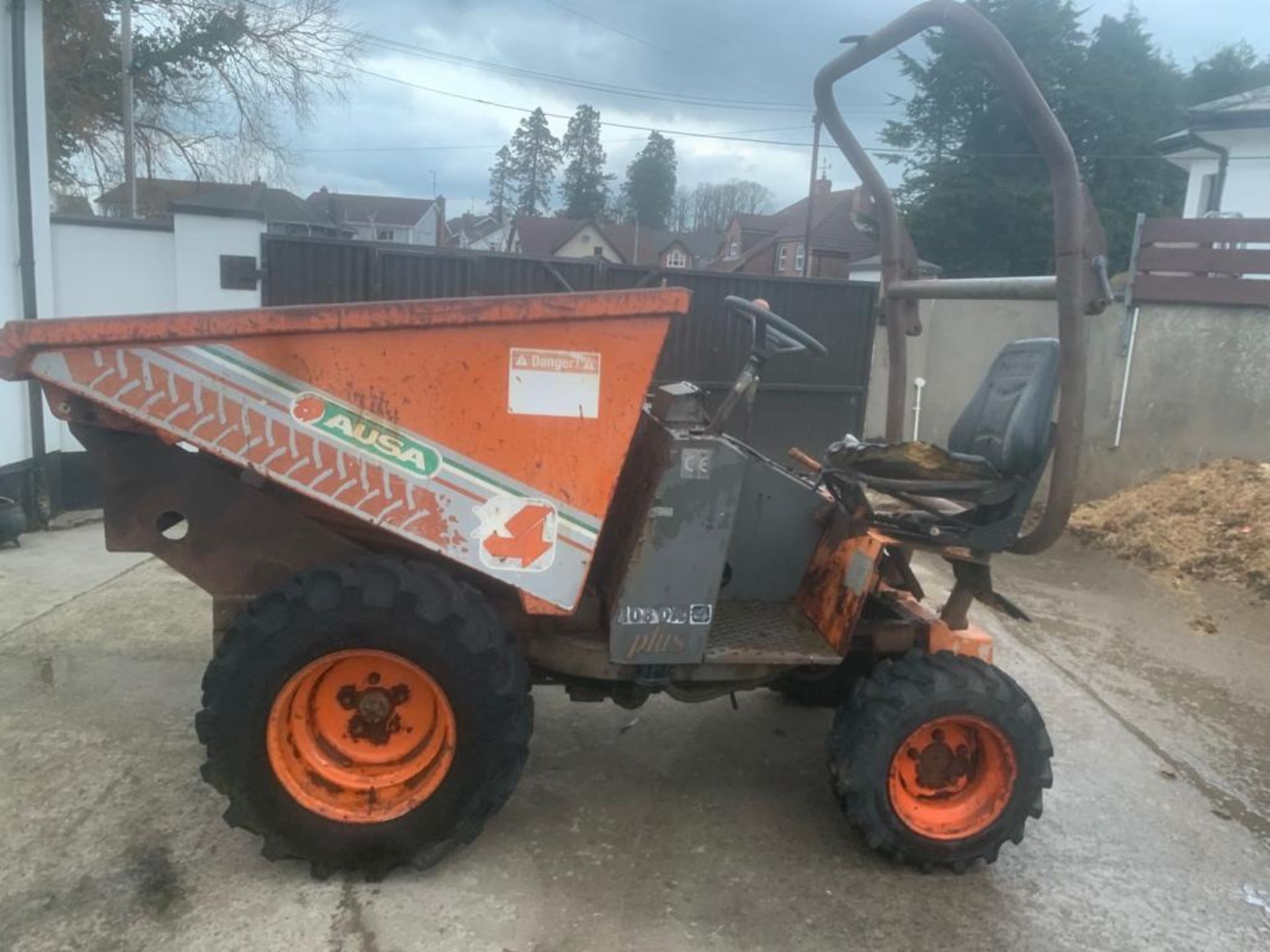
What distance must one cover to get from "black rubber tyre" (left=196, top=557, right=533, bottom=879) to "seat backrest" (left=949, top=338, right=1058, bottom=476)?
1.71 meters

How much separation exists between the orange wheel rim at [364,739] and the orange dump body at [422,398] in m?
0.49

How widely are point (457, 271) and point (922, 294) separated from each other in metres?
5.51

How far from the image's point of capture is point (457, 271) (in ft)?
27.7

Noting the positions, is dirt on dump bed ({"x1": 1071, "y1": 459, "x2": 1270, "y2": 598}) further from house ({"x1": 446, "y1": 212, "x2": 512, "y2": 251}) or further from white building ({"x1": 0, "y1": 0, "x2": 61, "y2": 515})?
house ({"x1": 446, "y1": 212, "x2": 512, "y2": 251})

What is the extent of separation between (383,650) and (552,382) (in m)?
0.90

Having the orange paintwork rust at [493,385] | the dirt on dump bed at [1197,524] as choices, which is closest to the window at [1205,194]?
the dirt on dump bed at [1197,524]

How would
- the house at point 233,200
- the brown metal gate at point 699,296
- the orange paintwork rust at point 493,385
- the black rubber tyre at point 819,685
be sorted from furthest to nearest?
the house at point 233,200
the brown metal gate at point 699,296
the black rubber tyre at point 819,685
the orange paintwork rust at point 493,385

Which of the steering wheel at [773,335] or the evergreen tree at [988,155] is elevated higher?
the evergreen tree at [988,155]

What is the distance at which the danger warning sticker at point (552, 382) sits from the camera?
2777 mm

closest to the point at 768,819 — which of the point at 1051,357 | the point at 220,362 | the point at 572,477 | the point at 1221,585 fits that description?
the point at 572,477

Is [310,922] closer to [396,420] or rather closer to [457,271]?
[396,420]

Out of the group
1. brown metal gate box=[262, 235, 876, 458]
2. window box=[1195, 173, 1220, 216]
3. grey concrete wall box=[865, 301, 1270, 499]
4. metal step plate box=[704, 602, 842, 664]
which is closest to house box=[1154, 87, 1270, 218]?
window box=[1195, 173, 1220, 216]

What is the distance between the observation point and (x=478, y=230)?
71.1 m

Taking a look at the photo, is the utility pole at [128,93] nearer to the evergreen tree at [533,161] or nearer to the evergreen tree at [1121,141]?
the evergreen tree at [1121,141]
